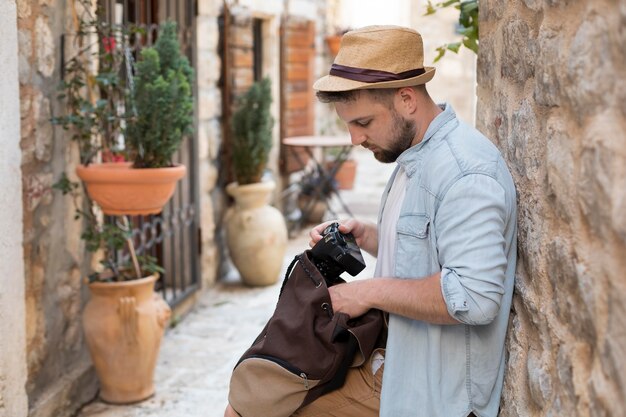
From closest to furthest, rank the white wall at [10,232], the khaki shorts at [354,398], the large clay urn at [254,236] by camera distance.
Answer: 1. the khaki shorts at [354,398]
2. the white wall at [10,232]
3. the large clay urn at [254,236]

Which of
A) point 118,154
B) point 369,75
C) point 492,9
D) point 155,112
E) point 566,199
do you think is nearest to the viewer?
point 566,199

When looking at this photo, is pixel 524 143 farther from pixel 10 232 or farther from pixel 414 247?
pixel 10 232

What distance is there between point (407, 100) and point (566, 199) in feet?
1.93

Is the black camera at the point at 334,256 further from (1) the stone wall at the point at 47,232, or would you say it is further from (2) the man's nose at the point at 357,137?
(1) the stone wall at the point at 47,232

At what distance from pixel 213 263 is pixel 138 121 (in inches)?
94.4

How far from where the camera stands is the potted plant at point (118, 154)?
3.49 meters

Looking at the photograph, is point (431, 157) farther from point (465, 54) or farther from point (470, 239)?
point (465, 54)

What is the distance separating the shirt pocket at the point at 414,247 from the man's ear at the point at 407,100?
0.27m

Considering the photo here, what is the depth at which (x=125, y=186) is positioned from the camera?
3469mm

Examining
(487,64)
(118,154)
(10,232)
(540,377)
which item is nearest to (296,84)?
(118,154)

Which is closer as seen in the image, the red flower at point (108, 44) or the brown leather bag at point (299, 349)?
the brown leather bag at point (299, 349)

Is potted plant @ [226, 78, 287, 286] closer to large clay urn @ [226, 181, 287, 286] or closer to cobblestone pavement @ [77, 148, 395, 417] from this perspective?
large clay urn @ [226, 181, 287, 286]

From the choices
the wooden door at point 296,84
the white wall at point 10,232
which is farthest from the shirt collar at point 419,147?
the wooden door at point 296,84

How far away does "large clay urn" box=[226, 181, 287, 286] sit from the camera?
578 centimetres
